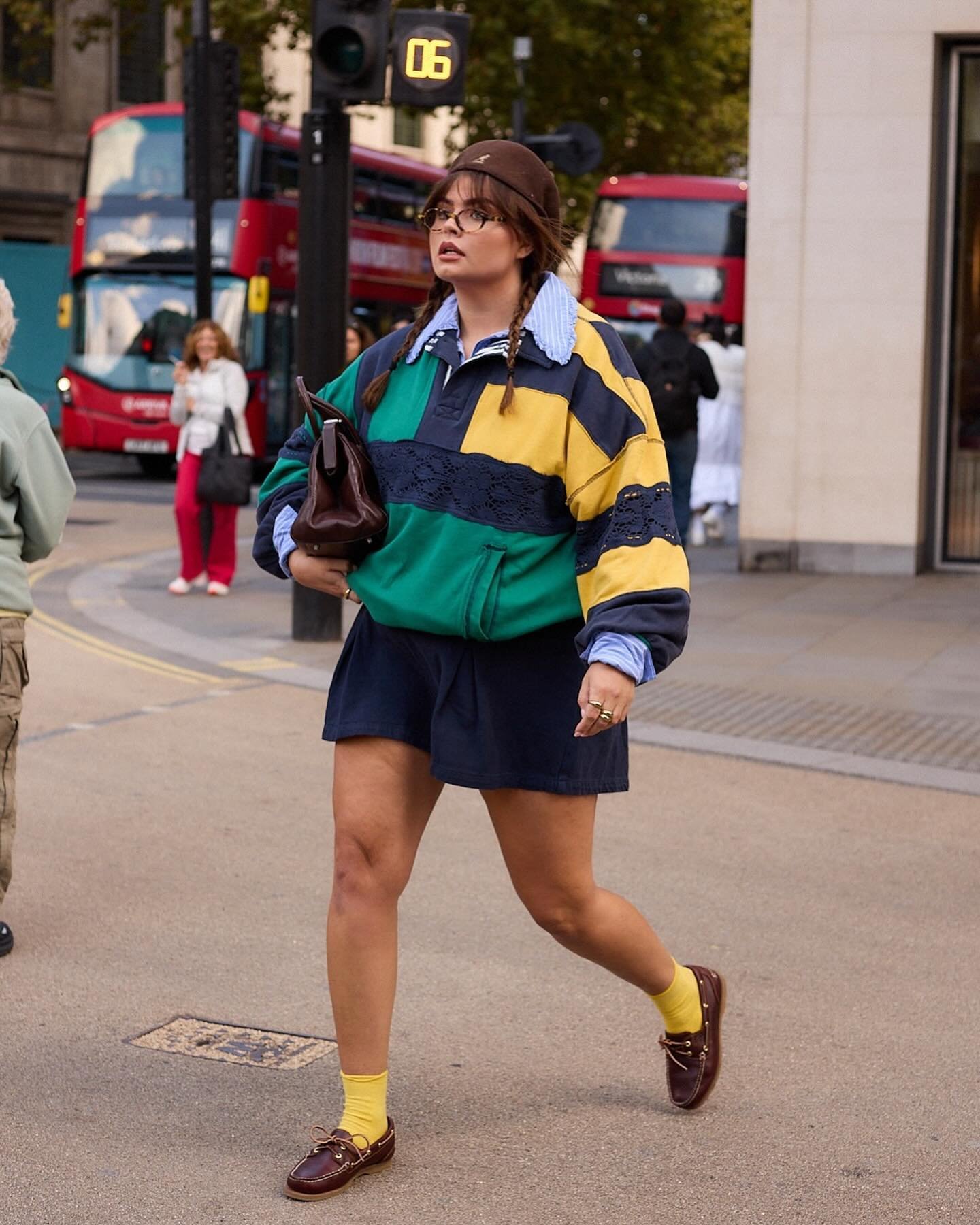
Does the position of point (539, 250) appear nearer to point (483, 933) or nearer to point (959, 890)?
point (483, 933)

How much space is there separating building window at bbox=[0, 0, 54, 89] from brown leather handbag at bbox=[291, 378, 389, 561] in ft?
97.2

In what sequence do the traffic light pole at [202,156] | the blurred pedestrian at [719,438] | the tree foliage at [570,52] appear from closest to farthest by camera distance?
the blurred pedestrian at [719,438] < the traffic light pole at [202,156] < the tree foliage at [570,52]

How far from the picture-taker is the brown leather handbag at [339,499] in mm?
3477

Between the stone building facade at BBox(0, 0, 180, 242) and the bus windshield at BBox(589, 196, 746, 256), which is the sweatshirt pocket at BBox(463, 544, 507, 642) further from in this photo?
the stone building facade at BBox(0, 0, 180, 242)

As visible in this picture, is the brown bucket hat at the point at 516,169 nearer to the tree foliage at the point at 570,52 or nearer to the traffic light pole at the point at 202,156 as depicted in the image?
the traffic light pole at the point at 202,156

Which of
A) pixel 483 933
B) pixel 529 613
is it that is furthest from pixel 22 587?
pixel 529 613

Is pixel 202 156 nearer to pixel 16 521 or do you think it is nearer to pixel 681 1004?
pixel 16 521

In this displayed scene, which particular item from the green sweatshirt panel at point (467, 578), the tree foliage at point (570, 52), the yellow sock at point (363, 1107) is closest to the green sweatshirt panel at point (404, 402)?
the green sweatshirt panel at point (467, 578)

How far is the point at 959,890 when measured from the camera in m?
5.77

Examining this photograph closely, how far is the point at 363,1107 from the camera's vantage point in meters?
3.61

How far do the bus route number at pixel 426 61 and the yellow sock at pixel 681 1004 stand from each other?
6.73m

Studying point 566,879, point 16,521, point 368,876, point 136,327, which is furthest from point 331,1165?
point 136,327

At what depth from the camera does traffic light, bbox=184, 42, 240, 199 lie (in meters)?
16.8

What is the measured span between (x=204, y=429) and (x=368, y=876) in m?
8.77
